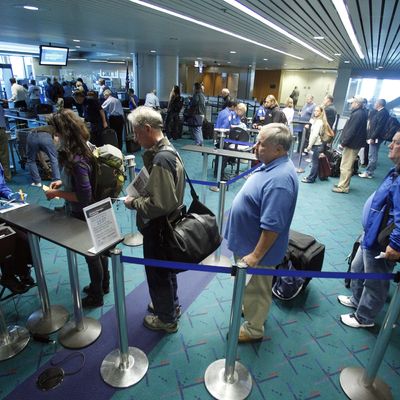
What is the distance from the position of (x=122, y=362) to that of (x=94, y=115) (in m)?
5.31

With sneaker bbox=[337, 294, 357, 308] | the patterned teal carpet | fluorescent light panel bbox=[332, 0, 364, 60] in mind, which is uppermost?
fluorescent light panel bbox=[332, 0, 364, 60]

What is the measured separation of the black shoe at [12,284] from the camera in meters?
2.12

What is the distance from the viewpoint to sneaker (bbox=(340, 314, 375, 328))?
245 cm

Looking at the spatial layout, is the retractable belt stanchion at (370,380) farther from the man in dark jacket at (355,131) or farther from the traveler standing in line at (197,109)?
the traveler standing in line at (197,109)

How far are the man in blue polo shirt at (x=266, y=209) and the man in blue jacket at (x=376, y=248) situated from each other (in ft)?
2.12

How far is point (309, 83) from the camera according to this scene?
23.7 m

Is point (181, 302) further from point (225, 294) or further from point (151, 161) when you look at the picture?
point (151, 161)

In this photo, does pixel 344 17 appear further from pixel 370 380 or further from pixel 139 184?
pixel 370 380

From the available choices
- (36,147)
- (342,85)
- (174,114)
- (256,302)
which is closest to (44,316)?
(256,302)

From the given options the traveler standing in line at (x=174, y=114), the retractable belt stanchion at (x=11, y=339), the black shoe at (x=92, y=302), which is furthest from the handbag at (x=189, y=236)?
the traveler standing in line at (x=174, y=114)

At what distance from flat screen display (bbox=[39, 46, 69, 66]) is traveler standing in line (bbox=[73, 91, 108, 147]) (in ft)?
17.1

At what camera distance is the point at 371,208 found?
2.11 m

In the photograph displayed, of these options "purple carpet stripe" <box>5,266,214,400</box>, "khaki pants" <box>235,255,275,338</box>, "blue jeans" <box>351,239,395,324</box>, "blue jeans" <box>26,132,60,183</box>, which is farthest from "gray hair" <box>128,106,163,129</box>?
"blue jeans" <box>26,132,60,183</box>

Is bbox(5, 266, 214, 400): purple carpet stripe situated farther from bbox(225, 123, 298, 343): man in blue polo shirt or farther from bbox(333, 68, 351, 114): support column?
bbox(333, 68, 351, 114): support column
